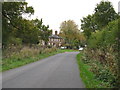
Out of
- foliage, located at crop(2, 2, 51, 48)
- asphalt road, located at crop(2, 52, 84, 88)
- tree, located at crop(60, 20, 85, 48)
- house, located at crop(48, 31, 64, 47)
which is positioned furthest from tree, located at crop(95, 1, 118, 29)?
house, located at crop(48, 31, 64, 47)

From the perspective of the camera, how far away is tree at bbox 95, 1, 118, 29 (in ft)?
105

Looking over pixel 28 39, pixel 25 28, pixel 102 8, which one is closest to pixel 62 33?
pixel 28 39

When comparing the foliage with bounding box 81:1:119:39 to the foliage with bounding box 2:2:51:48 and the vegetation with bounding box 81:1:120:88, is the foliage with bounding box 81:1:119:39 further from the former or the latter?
the foliage with bounding box 2:2:51:48

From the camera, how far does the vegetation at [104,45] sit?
30.4 feet

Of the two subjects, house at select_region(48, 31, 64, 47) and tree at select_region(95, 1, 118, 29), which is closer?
tree at select_region(95, 1, 118, 29)

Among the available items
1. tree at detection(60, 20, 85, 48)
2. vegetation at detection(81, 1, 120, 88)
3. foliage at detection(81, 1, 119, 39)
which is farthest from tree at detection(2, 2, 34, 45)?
tree at detection(60, 20, 85, 48)

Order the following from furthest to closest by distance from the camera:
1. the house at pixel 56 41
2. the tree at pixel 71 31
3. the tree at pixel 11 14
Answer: the house at pixel 56 41, the tree at pixel 71 31, the tree at pixel 11 14

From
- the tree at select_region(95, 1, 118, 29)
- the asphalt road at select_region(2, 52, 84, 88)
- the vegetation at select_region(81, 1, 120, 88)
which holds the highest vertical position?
the tree at select_region(95, 1, 118, 29)

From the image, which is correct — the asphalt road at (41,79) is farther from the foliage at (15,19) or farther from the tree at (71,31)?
the tree at (71,31)

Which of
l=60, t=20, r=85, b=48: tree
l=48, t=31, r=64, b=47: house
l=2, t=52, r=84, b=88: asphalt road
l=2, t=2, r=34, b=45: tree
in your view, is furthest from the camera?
l=48, t=31, r=64, b=47: house

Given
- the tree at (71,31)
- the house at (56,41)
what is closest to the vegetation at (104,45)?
the tree at (71,31)

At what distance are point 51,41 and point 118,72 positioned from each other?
9306 cm

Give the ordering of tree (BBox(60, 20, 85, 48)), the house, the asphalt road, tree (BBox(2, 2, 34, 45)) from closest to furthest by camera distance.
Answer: the asphalt road < tree (BBox(2, 2, 34, 45)) < tree (BBox(60, 20, 85, 48)) < the house

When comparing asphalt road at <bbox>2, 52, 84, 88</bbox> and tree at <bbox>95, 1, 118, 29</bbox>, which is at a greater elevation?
tree at <bbox>95, 1, 118, 29</bbox>
